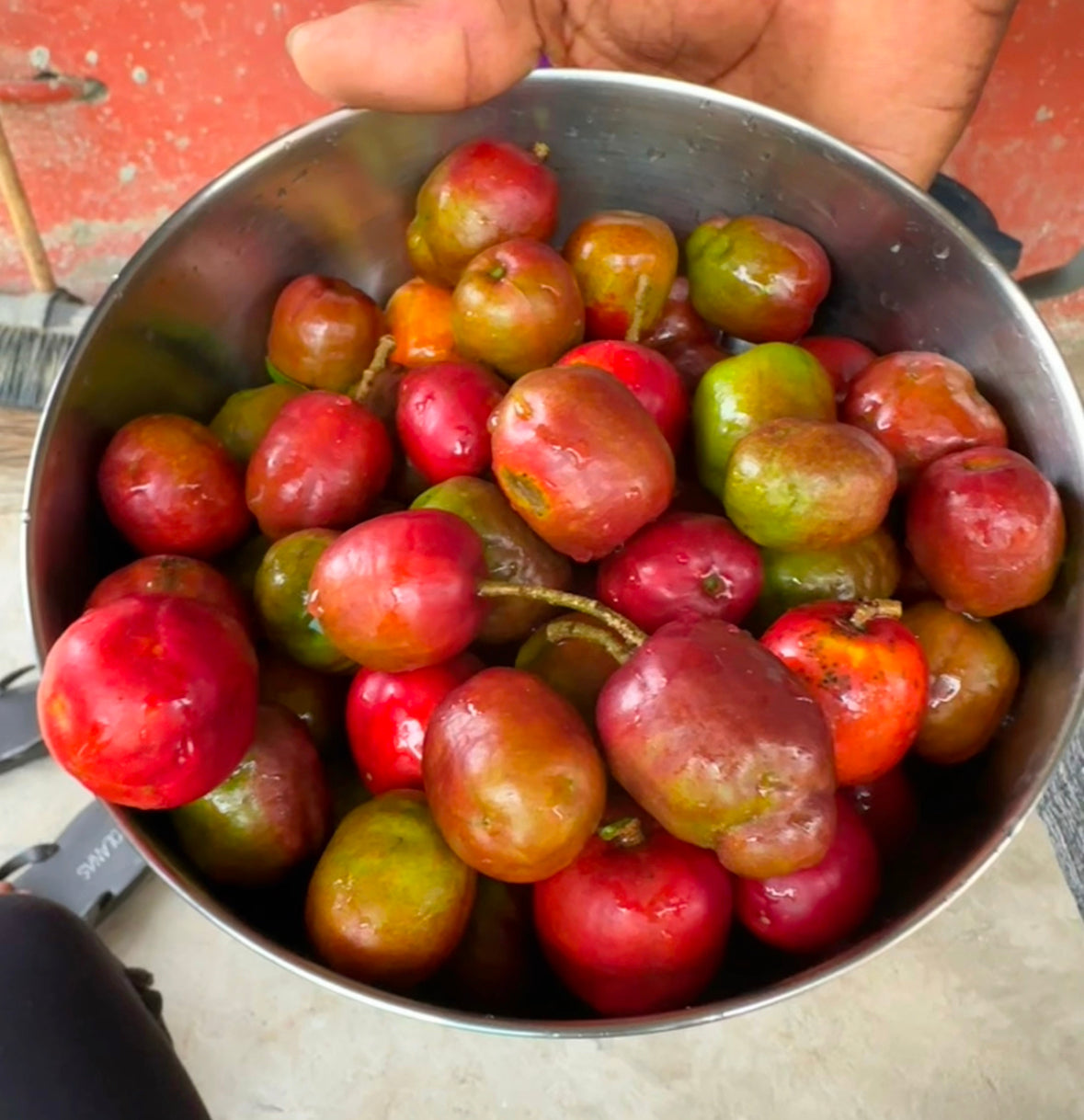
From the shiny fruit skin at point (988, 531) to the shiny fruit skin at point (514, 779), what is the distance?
0.30 meters

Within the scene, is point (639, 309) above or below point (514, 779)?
above

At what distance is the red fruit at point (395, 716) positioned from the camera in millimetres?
705

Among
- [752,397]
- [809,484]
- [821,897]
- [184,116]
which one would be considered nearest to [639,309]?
[752,397]

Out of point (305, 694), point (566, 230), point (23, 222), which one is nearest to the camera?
point (305, 694)

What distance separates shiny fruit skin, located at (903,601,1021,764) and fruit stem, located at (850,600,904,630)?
9 centimetres

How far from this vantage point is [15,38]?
147 centimetres

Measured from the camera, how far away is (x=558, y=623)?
0.70m

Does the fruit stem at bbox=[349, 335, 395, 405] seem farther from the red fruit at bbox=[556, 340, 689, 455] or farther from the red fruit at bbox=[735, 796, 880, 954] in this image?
the red fruit at bbox=[735, 796, 880, 954]

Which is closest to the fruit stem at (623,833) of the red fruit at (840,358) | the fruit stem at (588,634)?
the fruit stem at (588,634)

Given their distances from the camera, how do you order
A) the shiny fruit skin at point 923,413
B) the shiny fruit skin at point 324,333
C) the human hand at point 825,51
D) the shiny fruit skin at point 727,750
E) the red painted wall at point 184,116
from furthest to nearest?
the red painted wall at point 184,116 < the human hand at point 825,51 < the shiny fruit skin at point 324,333 < the shiny fruit skin at point 923,413 < the shiny fruit skin at point 727,750

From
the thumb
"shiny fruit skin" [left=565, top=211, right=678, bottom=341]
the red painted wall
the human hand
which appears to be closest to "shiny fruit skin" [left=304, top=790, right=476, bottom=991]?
"shiny fruit skin" [left=565, top=211, right=678, bottom=341]

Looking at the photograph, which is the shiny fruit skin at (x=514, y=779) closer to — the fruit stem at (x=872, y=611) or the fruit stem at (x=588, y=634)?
the fruit stem at (x=588, y=634)

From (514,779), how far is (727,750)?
12 cm

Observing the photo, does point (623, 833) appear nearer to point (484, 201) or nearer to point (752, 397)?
point (752, 397)
